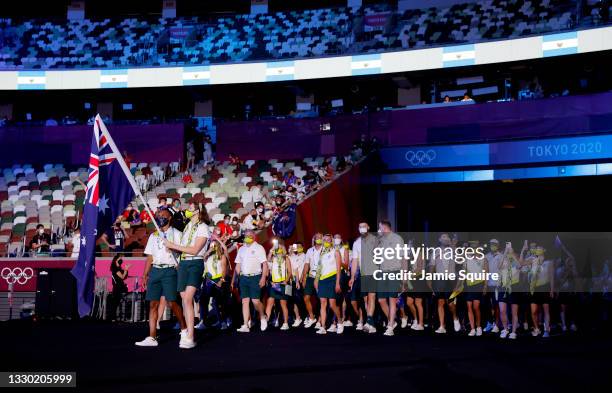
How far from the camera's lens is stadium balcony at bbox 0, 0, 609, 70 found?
28938 mm

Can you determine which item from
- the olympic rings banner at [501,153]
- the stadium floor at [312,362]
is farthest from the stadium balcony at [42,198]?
the stadium floor at [312,362]

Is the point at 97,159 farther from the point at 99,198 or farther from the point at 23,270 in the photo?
the point at 23,270

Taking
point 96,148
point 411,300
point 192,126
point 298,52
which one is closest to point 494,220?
point 298,52

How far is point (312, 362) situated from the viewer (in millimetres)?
8609

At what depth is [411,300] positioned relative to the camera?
1451 centimetres

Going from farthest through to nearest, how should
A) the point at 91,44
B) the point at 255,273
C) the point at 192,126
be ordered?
the point at 91,44
the point at 192,126
the point at 255,273

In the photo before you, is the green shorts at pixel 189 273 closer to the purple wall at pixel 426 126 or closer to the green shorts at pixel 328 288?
the green shorts at pixel 328 288

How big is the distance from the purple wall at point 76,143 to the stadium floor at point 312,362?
15.5m

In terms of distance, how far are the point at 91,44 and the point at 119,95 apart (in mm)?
2565

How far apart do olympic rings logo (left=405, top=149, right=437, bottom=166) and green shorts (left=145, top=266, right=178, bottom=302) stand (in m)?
15.2

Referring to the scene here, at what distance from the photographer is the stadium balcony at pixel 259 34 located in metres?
28.9

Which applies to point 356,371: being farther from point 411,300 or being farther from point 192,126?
point 192,126

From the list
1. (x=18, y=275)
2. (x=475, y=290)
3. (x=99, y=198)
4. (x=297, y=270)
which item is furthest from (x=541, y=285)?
(x=18, y=275)

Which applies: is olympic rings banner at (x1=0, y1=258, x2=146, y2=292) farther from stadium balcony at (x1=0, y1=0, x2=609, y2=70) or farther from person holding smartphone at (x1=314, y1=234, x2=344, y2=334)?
stadium balcony at (x1=0, y1=0, x2=609, y2=70)
